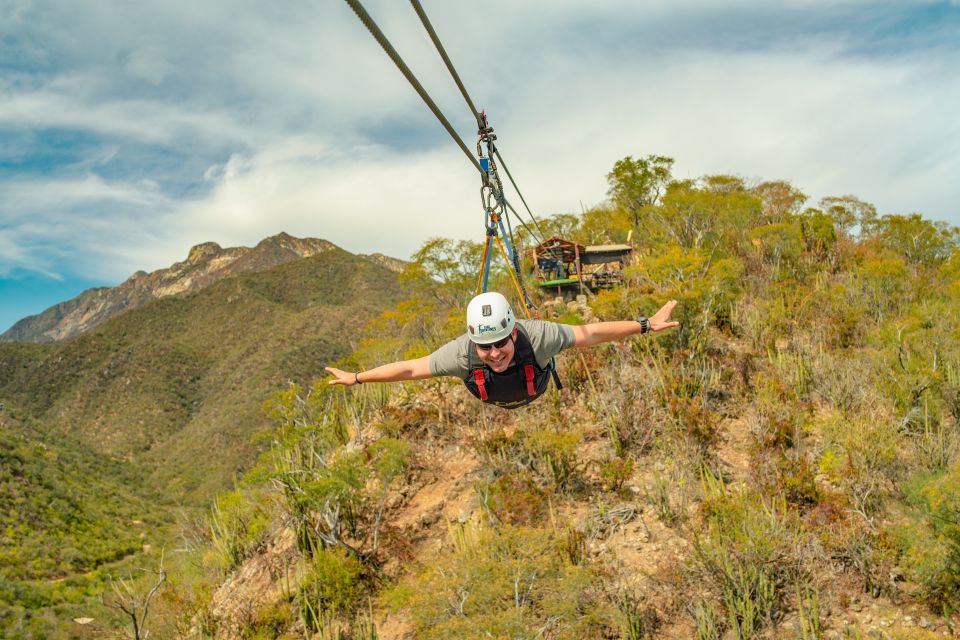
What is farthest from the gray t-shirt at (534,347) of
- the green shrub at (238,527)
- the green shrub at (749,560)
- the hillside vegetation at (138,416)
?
the hillside vegetation at (138,416)

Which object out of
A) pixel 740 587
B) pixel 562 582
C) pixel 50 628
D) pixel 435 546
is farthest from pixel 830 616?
pixel 50 628

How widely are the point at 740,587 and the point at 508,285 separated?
67.4ft

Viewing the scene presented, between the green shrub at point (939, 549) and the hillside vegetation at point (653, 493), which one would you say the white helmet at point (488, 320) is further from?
the green shrub at point (939, 549)

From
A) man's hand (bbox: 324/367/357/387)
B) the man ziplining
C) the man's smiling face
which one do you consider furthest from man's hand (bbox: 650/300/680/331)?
man's hand (bbox: 324/367/357/387)

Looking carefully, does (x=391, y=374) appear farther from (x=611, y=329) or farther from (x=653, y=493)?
(x=653, y=493)

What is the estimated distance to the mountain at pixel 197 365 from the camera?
80.4 metres

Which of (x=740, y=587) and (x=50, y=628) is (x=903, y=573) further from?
(x=50, y=628)

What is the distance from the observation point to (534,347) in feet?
15.5

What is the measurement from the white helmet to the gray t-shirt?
0.34 metres

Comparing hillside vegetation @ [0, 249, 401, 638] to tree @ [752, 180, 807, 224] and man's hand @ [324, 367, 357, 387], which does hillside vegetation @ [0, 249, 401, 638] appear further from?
tree @ [752, 180, 807, 224]

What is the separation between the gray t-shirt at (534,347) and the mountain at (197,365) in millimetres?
69570

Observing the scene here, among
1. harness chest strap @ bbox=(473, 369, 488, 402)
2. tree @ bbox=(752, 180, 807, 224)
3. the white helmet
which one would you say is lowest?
harness chest strap @ bbox=(473, 369, 488, 402)

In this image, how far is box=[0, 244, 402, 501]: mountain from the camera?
8038 cm

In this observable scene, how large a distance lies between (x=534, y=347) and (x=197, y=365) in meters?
129
